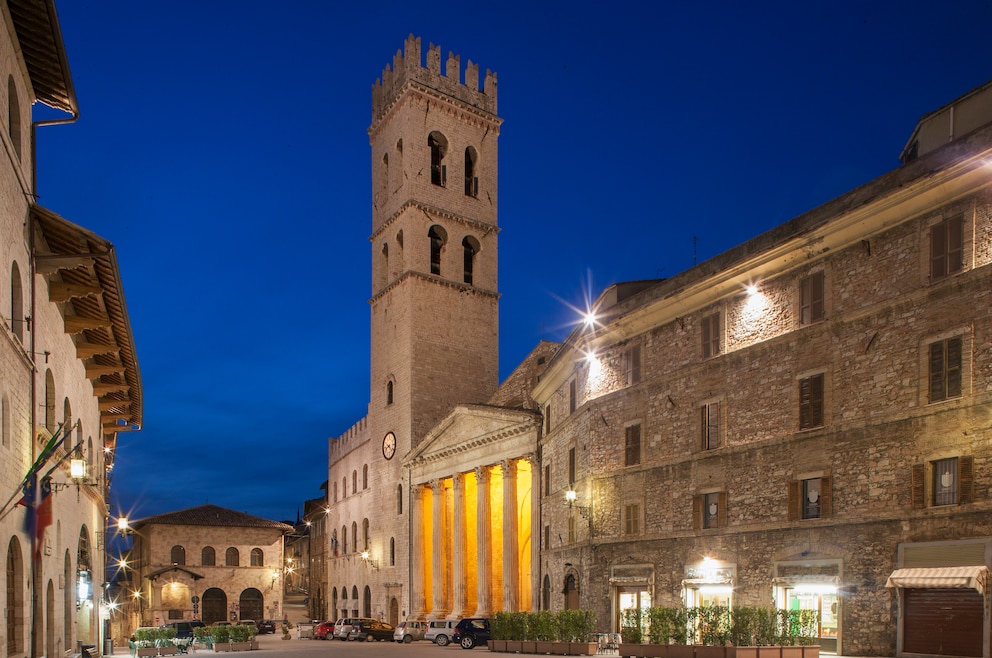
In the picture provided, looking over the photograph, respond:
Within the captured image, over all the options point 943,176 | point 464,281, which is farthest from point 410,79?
point 943,176

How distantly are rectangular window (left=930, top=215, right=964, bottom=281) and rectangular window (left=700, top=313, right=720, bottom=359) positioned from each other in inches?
286

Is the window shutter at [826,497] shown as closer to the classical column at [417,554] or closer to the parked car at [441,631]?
the parked car at [441,631]

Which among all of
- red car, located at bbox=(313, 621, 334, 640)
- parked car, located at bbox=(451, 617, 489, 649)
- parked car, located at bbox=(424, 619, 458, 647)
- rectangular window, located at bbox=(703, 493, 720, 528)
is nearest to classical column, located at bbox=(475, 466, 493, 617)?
parked car, located at bbox=(424, 619, 458, 647)

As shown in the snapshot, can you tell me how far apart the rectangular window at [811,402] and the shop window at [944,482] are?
328cm

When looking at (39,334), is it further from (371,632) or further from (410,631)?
(371,632)

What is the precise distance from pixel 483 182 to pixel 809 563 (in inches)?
1623

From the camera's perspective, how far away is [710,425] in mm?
27375

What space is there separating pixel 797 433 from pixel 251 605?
55773mm

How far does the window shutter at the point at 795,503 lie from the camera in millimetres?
24125

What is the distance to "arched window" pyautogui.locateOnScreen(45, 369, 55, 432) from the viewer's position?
1875cm

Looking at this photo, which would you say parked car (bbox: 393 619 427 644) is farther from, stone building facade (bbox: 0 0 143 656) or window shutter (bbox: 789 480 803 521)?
window shutter (bbox: 789 480 803 521)

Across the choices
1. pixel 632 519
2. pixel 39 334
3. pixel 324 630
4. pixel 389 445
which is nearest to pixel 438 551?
pixel 324 630

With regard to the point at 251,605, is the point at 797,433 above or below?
above

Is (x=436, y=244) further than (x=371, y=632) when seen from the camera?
Yes
